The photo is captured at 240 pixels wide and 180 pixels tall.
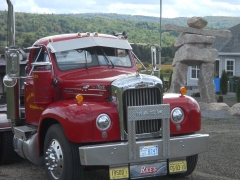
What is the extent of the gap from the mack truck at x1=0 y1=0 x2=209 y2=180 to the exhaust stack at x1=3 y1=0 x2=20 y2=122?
16 millimetres

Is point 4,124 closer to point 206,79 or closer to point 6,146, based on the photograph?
point 6,146

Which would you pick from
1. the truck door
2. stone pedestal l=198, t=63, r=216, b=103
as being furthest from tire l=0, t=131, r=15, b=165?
stone pedestal l=198, t=63, r=216, b=103

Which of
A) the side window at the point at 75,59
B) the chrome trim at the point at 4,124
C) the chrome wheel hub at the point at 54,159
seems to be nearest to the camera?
the chrome wheel hub at the point at 54,159

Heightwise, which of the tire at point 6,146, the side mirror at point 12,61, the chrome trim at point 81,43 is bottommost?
the tire at point 6,146

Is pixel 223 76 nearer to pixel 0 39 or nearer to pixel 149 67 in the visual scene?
pixel 0 39

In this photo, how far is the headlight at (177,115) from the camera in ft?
26.0

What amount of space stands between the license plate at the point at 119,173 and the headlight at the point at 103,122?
58 cm

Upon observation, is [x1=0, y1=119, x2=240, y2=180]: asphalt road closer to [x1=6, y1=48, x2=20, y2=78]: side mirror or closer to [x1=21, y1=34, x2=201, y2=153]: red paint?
[x1=21, y1=34, x2=201, y2=153]: red paint

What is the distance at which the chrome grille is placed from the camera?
746 cm

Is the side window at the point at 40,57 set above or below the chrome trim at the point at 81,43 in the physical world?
below

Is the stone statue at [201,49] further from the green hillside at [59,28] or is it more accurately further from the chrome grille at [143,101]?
the chrome grille at [143,101]

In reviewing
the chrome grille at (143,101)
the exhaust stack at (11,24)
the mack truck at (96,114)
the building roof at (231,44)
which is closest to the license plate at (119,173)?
the mack truck at (96,114)

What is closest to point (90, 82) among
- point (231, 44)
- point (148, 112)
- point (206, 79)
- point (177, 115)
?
point (148, 112)

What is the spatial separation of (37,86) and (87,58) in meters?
0.94
